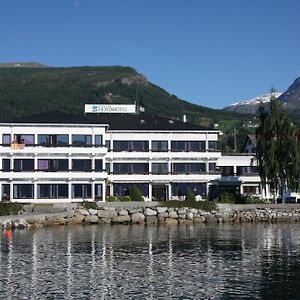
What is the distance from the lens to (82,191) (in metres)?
83.7

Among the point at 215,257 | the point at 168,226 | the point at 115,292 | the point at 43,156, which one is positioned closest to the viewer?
the point at 115,292

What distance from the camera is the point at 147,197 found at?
90438 millimetres

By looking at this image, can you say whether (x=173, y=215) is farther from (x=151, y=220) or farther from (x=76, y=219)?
(x=76, y=219)

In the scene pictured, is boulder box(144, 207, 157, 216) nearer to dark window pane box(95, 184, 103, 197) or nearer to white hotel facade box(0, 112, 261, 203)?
white hotel facade box(0, 112, 261, 203)

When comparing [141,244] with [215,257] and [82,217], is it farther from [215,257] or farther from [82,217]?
[82,217]

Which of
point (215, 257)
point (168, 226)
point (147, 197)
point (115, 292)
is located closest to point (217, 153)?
point (147, 197)

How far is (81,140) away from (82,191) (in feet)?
Answer: 21.4

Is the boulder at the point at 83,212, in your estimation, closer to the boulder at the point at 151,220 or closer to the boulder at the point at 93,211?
the boulder at the point at 93,211

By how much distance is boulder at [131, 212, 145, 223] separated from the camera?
72562mm

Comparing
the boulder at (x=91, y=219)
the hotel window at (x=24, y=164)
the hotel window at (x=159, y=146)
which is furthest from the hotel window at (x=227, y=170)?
the boulder at (x=91, y=219)

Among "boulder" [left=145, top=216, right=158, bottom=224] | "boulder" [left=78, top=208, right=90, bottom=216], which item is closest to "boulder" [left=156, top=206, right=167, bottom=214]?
"boulder" [left=145, top=216, right=158, bottom=224]

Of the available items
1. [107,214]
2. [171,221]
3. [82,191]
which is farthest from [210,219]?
[82,191]

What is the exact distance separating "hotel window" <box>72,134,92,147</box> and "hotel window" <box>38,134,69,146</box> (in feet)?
2.98

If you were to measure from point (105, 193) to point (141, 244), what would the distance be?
37.4 meters
